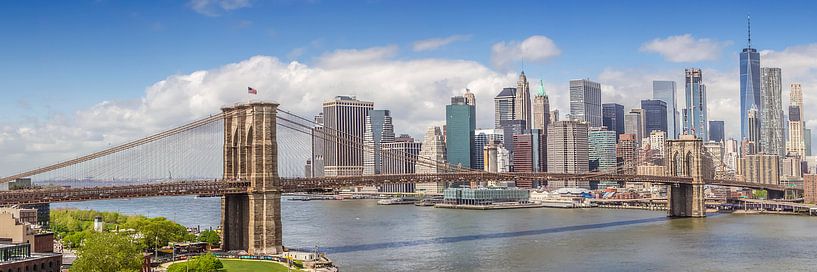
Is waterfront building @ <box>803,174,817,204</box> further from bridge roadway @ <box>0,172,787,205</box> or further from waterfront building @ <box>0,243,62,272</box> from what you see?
waterfront building @ <box>0,243,62,272</box>

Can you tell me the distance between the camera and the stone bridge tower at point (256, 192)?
4762 cm

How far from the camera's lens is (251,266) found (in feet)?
136

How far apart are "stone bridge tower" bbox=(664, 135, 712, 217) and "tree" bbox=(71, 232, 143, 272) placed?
72355mm

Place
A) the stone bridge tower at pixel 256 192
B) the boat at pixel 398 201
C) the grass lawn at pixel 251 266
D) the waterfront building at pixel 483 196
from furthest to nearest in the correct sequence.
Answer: the boat at pixel 398 201, the waterfront building at pixel 483 196, the stone bridge tower at pixel 256 192, the grass lawn at pixel 251 266

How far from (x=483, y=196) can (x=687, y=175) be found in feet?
130

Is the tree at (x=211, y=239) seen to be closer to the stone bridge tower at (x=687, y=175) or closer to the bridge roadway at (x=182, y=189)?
the bridge roadway at (x=182, y=189)

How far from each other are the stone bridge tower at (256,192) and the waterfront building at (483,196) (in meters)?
83.4

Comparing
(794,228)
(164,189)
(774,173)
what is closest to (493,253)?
→ (164,189)

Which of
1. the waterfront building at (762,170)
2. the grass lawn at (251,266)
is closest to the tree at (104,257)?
the grass lawn at (251,266)

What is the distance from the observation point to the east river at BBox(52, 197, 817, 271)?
4669cm

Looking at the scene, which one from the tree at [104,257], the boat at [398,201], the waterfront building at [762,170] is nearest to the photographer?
the tree at [104,257]

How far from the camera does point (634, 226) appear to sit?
78500mm

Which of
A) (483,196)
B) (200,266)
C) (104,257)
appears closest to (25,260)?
(104,257)

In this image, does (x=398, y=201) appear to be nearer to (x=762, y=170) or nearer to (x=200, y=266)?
(x=762, y=170)
